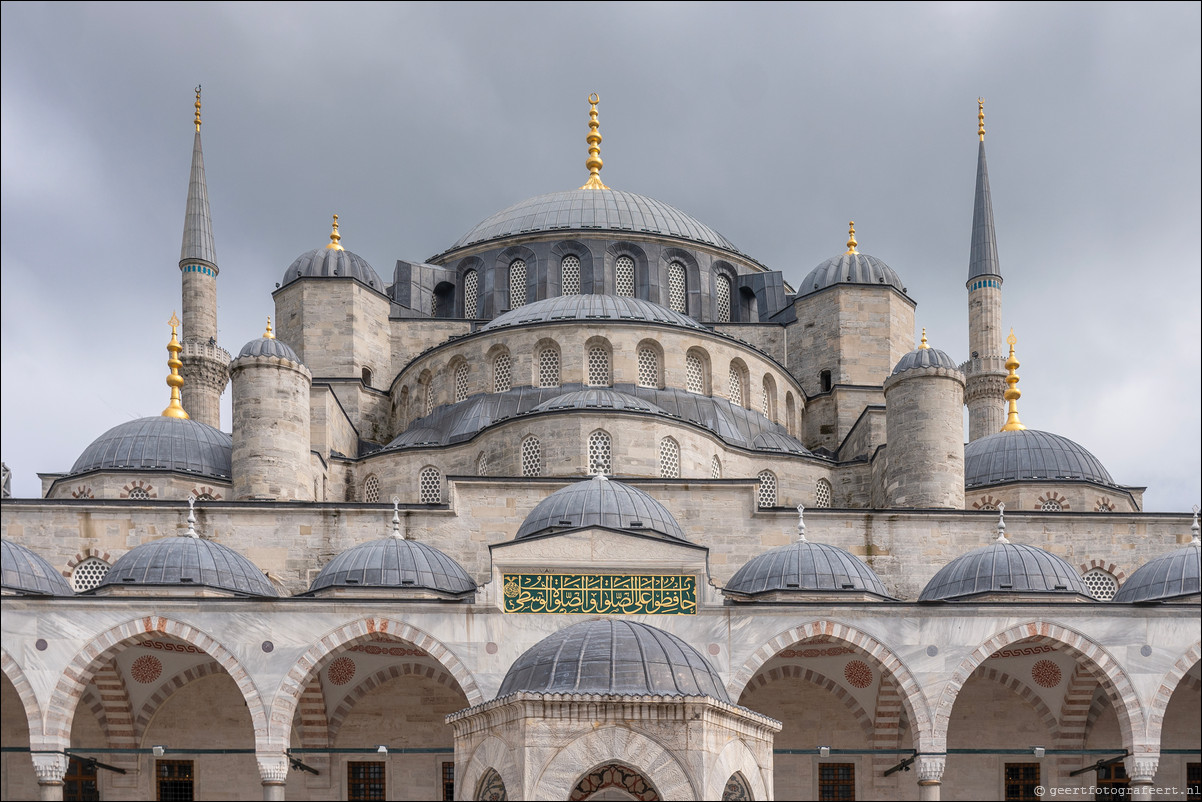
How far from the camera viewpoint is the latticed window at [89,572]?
87.4 ft

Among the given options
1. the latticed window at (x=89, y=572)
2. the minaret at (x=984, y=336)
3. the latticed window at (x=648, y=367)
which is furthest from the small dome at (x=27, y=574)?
the minaret at (x=984, y=336)

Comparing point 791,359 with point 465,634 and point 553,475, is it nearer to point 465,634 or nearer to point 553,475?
point 553,475

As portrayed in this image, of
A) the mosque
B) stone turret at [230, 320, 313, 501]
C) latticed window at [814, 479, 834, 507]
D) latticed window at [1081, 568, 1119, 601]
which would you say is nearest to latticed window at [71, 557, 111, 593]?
the mosque

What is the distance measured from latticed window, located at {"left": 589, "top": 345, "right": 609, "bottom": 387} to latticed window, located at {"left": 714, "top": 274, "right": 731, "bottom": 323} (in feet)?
18.7

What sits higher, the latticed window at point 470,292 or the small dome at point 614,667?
the latticed window at point 470,292

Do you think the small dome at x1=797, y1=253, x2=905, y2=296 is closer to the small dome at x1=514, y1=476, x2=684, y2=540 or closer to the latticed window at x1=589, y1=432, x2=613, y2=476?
the latticed window at x1=589, y1=432, x2=613, y2=476

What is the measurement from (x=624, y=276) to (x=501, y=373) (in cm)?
548

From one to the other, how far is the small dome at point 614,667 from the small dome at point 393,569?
417 inches

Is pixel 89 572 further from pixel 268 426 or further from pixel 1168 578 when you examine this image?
pixel 1168 578

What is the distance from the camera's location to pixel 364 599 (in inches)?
924

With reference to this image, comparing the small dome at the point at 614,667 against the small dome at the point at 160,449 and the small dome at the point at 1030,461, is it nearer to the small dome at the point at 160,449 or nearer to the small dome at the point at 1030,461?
the small dome at the point at 160,449

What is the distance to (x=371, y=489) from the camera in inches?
1172

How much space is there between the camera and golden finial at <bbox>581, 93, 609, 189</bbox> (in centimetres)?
3941

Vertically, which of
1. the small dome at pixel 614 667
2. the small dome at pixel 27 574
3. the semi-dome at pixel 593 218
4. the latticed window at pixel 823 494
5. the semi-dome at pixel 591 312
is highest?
the semi-dome at pixel 593 218
